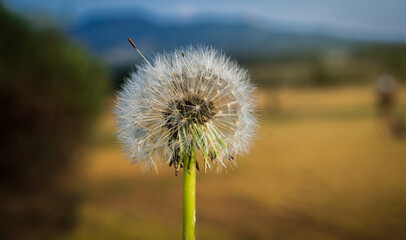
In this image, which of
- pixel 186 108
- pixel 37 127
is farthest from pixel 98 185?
pixel 186 108

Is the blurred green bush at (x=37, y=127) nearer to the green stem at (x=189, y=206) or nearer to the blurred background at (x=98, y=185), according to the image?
the blurred background at (x=98, y=185)

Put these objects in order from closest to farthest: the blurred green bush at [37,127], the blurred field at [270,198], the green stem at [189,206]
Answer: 1. the green stem at [189,206]
2. the blurred green bush at [37,127]
3. the blurred field at [270,198]

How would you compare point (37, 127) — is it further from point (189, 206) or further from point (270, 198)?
point (270, 198)

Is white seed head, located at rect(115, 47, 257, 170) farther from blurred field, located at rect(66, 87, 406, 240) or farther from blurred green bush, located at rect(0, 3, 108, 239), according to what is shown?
blurred green bush, located at rect(0, 3, 108, 239)

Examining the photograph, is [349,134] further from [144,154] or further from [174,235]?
[144,154]

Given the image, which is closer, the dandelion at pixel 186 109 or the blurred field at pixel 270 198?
the dandelion at pixel 186 109

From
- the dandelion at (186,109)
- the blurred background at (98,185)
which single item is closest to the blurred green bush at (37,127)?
the blurred background at (98,185)
